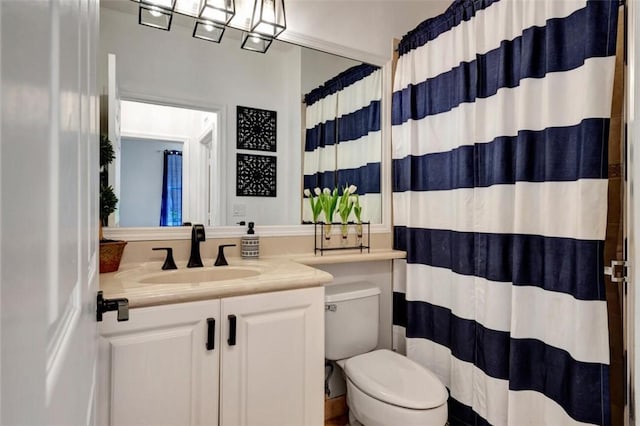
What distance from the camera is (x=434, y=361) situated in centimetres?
183

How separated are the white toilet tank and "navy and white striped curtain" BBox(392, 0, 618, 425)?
0.86 ft

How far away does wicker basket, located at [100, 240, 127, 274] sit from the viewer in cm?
129

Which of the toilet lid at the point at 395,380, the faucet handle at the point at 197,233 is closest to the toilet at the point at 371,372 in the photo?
the toilet lid at the point at 395,380

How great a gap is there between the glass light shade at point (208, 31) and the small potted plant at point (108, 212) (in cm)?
66

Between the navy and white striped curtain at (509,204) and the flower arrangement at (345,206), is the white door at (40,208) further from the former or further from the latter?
the flower arrangement at (345,206)

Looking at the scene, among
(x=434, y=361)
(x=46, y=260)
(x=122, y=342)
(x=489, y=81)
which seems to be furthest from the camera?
(x=434, y=361)

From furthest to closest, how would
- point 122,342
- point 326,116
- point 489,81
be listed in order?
point 326,116, point 489,81, point 122,342

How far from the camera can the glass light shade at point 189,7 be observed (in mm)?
1549

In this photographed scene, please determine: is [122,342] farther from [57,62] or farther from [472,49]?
[472,49]


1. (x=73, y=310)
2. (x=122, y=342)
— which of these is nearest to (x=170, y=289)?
(x=122, y=342)

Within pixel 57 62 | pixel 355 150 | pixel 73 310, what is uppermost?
pixel 355 150

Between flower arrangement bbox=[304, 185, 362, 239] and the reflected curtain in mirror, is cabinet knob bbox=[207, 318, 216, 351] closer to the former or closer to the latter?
the reflected curtain in mirror

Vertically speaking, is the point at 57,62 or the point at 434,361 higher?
the point at 57,62

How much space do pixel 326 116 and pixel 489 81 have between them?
2.93 feet
